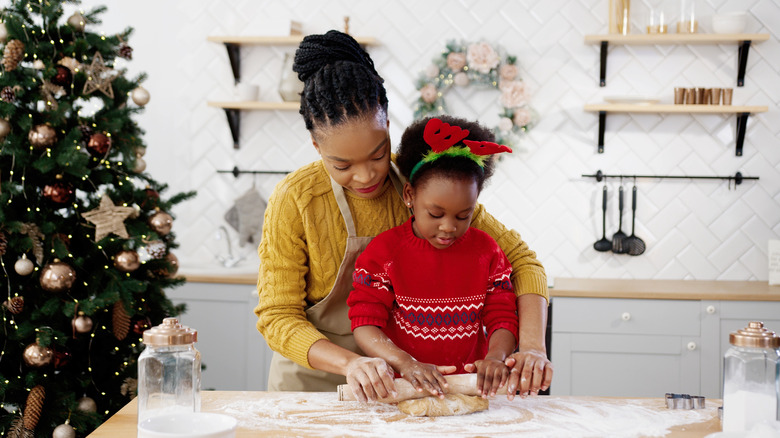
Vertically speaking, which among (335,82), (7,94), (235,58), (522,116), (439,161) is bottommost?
(439,161)

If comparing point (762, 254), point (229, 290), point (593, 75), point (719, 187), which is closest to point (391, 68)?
point (593, 75)

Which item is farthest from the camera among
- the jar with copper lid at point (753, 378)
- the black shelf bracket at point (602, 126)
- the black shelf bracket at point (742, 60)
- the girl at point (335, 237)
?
the black shelf bracket at point (602, 126)

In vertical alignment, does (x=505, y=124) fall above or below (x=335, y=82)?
above

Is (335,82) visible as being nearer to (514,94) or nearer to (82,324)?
(82,324)

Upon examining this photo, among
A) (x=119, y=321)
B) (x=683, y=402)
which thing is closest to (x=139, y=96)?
(x=119, y=321)

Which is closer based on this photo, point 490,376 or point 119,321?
point 490,376

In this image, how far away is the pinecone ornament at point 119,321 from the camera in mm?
2271

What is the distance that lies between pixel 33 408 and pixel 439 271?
1.34 m

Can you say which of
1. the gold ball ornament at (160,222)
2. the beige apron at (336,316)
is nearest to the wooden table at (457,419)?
the beige apron at (336,316)

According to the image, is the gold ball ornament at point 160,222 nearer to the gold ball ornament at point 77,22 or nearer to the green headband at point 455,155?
the gold ball ornament at point 77,22

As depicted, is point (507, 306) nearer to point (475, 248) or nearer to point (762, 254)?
point (475, 248)

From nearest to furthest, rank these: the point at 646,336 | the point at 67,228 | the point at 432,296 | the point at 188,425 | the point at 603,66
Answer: the point at 188,425 < the point at 432,296 < the point at 67,228 < the point at 646,336 < the point at 603,66

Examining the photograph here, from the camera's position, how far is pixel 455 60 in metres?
3.34

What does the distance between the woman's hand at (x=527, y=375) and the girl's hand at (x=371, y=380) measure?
0.71 feet
